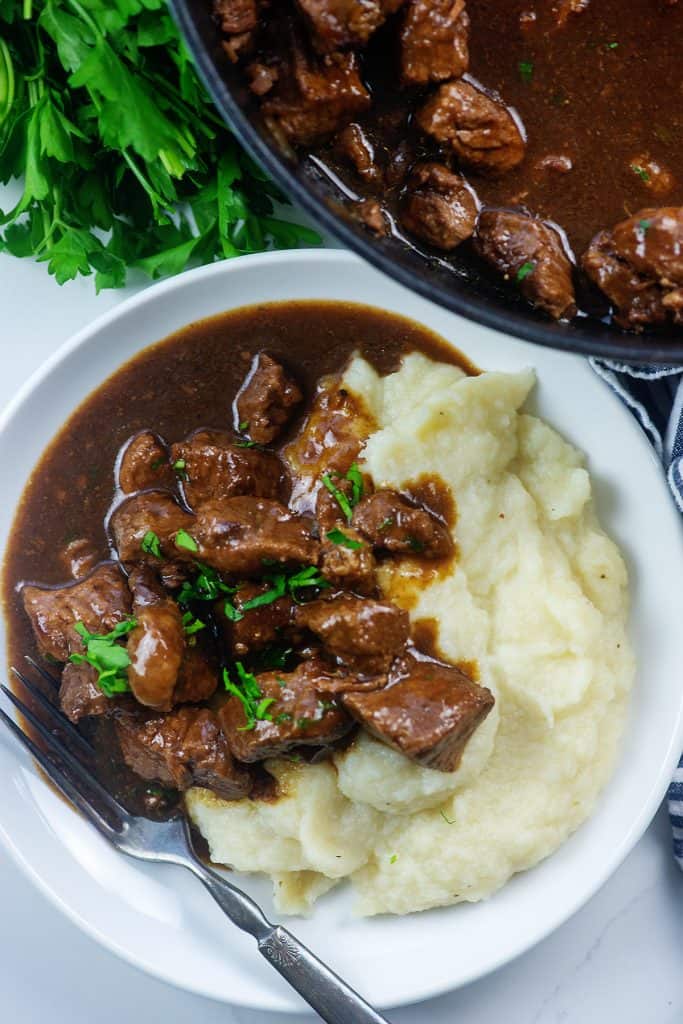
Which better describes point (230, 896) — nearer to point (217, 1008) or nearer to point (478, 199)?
point (217, 1008)

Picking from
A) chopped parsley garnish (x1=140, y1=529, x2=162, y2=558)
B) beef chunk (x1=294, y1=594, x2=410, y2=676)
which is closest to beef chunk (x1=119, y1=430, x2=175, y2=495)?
chopped parsley garnish (x1=140, y1=529, x2=162, y2=558)

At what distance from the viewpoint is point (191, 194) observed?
5.40m

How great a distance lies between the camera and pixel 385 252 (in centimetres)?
372

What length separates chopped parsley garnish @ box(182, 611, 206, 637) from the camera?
5.15 m

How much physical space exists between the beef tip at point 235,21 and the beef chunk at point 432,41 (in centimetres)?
50

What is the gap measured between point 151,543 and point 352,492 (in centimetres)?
92

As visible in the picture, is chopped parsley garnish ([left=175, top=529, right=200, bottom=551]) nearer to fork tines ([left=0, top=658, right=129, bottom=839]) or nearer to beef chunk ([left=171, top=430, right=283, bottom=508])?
beef chunk ([left=171, top=430, right=283, bottom=508])

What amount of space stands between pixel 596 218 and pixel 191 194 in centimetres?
220

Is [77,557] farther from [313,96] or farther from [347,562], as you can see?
[313,96]

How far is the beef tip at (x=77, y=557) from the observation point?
17.8 ft

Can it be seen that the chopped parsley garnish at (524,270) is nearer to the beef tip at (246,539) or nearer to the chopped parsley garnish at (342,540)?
the chopped parsley garnish at (342,540)

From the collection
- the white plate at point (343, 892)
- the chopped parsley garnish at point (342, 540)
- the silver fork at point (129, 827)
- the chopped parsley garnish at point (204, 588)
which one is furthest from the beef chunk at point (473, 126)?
the silver fork at point (129, 827)

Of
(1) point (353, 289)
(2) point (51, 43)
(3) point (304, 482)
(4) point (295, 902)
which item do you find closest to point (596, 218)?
(1) point (353, 289)

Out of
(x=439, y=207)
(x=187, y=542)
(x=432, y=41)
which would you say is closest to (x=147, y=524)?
(x=187, y=542)
